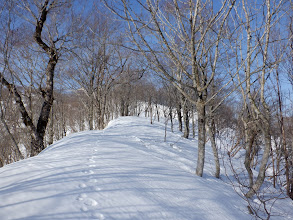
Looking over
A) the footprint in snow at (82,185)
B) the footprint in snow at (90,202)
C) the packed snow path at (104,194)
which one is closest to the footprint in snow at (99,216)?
the packed snow path at (104,194)

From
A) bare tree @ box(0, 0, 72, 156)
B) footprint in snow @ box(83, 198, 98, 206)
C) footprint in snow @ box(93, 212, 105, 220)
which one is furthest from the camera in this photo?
bare tree @ box(0, 0, 72, 156)

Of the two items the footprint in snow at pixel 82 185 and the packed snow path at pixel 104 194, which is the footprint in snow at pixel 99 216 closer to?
the packed snow path at pixel 104 194

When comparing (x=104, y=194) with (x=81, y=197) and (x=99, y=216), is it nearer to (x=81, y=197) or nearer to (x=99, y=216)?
(x=81, y=197)

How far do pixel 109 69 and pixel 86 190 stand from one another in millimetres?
11041

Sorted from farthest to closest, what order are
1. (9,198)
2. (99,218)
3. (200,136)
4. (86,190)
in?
(200,136), (86,190), (9,198), (99,218)

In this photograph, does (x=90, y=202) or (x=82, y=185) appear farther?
(x=82, y=185)

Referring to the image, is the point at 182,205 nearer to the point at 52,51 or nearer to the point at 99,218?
the point at 99,218

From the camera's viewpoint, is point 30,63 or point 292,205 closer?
point 292,205

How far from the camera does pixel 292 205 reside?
3641 millimetres

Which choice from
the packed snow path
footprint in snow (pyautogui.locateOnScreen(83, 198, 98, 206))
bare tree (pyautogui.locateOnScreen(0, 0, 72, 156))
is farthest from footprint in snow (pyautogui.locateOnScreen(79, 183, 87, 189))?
bare tree (pyautogui.locateOnScreen(0, 0, 72, 156))

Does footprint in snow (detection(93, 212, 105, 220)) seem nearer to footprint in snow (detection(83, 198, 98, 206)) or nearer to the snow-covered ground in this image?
the snow-covered ground

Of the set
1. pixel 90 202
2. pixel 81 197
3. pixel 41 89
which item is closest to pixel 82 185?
pixel 81 197

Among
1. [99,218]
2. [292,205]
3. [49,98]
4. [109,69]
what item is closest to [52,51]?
[49,98]

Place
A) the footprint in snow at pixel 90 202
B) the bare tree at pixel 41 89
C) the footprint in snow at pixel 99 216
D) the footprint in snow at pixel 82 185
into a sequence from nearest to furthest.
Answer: the footprint in snow at pixel 99 216, the footprint in snow at pixel 90 202, the footprint in snow at pixel 82 185, the bare tree at pixel 41 89
